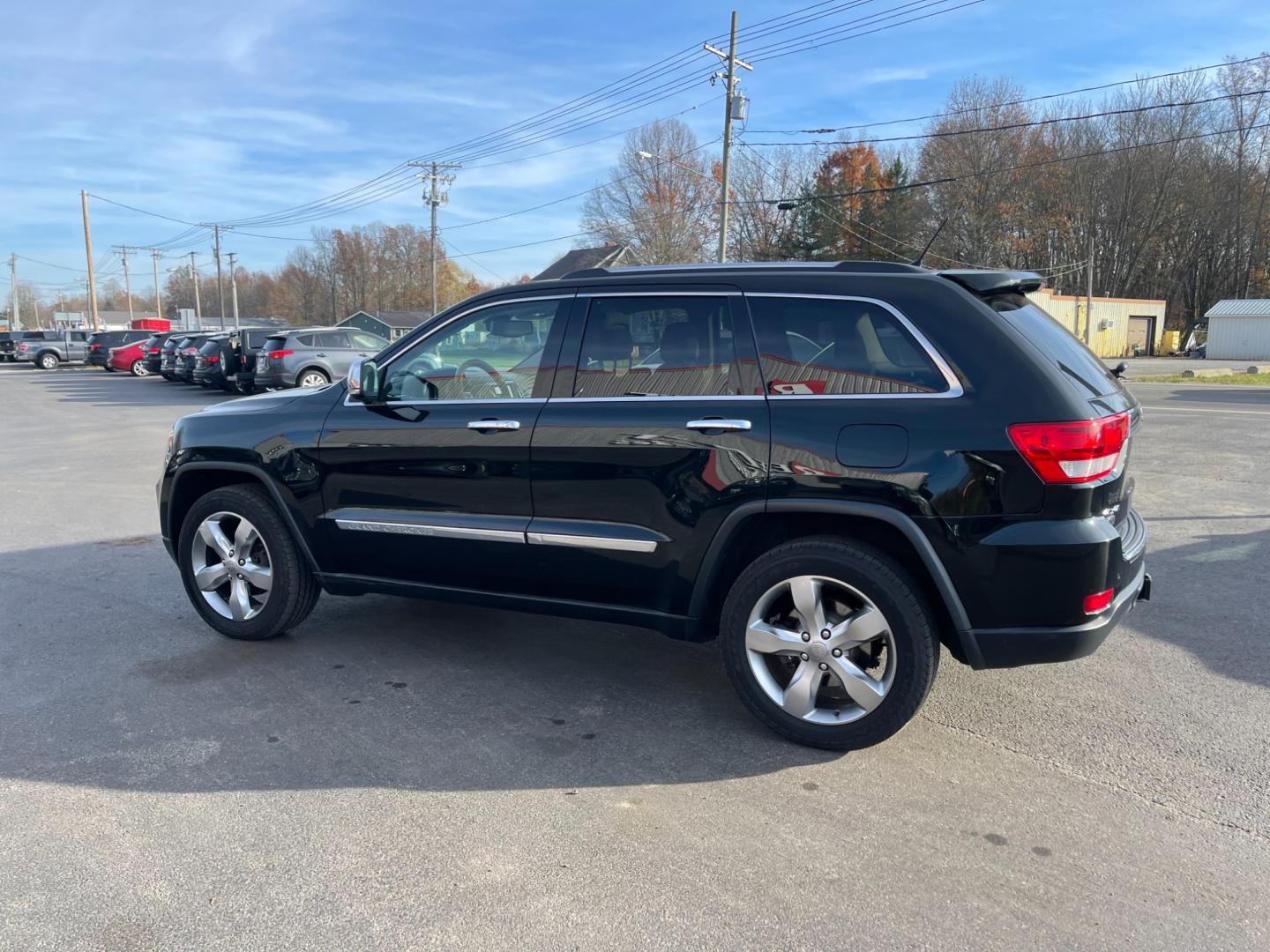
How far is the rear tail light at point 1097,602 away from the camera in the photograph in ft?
10.5

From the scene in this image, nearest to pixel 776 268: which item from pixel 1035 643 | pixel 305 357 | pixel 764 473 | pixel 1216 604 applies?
pixel 764 473

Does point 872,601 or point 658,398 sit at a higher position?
point 658,398

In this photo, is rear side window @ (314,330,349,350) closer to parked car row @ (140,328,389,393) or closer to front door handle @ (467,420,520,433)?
parked car row @ (140,328,389,393)

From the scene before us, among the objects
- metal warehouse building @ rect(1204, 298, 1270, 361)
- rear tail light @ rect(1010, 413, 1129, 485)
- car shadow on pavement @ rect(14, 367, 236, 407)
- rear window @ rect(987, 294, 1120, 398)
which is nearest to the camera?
rear tail light @ rect(1010, 413, 1129, 485)

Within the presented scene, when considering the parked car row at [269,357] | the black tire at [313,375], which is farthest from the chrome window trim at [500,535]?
the black tire at [313,375]

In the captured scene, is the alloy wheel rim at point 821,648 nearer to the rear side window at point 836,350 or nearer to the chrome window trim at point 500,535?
the chrome window trim at point 500,535

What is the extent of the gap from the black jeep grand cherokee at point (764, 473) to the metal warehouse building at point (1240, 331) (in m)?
54.8

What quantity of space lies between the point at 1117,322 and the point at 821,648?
192 ft

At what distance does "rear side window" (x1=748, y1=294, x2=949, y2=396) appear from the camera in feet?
11.1

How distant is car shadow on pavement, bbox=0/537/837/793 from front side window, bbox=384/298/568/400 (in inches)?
52.6

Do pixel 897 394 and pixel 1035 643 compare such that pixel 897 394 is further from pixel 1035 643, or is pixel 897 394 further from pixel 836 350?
pixel 1035 643

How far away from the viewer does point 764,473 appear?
3.46 metres

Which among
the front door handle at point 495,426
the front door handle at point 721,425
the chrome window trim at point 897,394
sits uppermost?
the chrome window trim at point 897,394

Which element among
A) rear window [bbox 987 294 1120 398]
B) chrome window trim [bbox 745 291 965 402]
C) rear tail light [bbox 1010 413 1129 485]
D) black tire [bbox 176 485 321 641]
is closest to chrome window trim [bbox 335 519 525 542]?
black tire [bbox 176 485 321 641]
